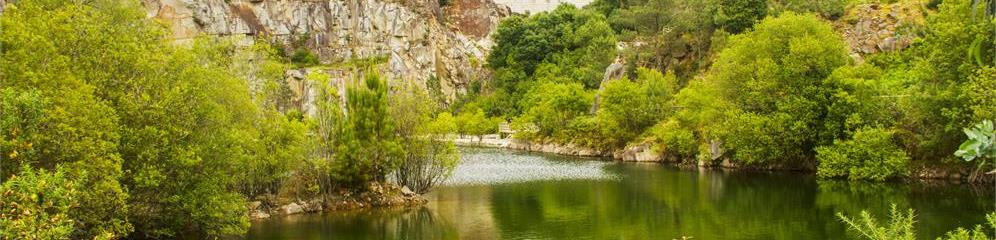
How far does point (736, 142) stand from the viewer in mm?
54625

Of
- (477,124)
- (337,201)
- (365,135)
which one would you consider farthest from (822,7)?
(337,201)

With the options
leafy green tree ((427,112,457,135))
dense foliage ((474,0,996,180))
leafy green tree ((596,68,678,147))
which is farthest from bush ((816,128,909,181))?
leafy green tree ((596,68,678,147))

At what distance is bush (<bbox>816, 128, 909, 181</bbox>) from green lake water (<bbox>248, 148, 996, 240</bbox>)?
1096mm

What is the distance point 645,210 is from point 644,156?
3311 cm

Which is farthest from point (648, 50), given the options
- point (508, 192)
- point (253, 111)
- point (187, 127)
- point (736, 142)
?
point (187, 127)

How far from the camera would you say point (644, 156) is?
6944 centimetres

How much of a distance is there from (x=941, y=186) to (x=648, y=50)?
46.8m

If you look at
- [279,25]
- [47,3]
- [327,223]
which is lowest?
[327,223]

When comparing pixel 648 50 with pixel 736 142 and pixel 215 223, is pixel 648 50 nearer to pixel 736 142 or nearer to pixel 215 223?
pixel 736 142

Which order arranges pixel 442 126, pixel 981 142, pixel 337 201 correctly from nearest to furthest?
pixel 981 142 → pixel 337 201 → pixel 442 126

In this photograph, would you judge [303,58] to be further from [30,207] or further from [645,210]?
[30,207]

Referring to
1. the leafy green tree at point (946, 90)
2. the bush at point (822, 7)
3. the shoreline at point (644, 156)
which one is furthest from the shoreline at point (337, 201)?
the bush at point (822, 7)

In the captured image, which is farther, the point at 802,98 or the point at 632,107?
the point at 632,107

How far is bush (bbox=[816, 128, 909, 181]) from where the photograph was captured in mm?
46469
